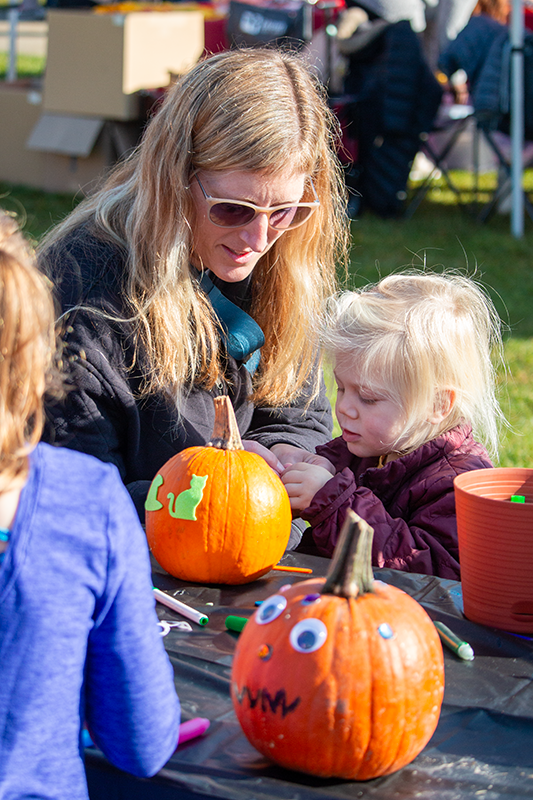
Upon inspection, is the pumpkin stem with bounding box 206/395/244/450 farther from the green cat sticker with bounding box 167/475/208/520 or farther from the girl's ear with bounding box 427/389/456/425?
the girl's ear with bounding box 427/389/456/425

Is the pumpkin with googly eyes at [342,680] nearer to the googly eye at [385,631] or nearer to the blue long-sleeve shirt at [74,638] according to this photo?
the googly eye at [385,631]

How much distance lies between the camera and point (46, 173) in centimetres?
830

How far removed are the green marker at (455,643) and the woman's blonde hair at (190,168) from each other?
37.3 inches

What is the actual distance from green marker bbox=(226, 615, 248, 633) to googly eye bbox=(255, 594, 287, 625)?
237mm

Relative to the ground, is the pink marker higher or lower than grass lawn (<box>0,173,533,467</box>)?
higher

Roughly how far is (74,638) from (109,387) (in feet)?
3.45

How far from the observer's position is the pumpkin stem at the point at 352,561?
101cm

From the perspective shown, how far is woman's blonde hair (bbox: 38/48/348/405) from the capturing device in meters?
1.95

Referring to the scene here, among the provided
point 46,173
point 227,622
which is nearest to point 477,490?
point 227,622

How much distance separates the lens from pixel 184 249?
6.60 ft

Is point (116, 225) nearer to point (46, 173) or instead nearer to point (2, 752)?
point (2, 752)

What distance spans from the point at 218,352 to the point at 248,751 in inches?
48.0

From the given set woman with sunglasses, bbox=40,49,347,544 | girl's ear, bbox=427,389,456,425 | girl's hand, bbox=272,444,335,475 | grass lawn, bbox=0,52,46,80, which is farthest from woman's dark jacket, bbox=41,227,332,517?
grass lawn, bbox=0,52,46,80

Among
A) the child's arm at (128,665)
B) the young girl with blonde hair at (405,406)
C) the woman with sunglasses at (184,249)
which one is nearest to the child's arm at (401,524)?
the young girl with blonde hair at (405,406)
